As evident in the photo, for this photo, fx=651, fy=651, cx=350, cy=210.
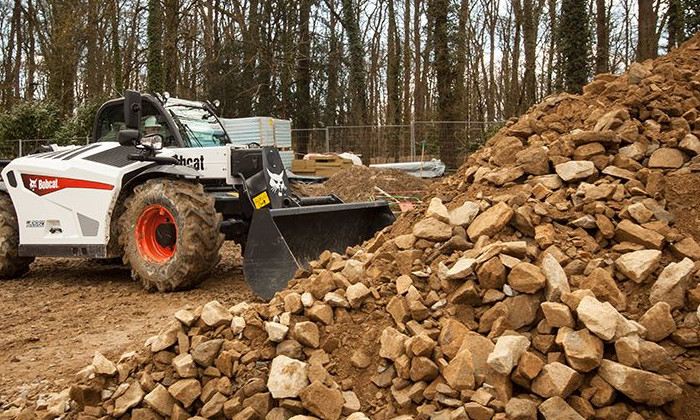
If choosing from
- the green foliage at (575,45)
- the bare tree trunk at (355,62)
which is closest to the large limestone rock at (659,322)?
the green foliage at (575,45)

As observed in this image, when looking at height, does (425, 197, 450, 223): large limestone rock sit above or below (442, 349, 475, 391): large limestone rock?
above

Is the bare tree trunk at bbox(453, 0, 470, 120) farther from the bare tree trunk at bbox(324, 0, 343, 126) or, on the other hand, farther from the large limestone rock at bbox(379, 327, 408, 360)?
the large limestone rock at bbox(379, 327, 408, 360)

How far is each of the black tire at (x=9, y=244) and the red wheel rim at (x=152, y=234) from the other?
212 centimetres

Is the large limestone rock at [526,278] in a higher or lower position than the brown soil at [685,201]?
lower

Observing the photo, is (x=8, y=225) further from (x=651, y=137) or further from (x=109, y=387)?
(x=651, y=137)

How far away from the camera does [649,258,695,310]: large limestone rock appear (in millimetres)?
3318

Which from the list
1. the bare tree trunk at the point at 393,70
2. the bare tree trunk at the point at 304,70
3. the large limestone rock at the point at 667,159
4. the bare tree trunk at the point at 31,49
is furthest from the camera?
the bare tree trunk at the point at 31,49

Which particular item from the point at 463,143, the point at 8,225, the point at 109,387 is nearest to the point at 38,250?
the point at 8,225

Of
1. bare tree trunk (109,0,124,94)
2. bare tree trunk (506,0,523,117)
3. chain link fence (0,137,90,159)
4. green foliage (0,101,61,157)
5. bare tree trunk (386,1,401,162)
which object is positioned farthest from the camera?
bare tree trunk (386,1,401,162)

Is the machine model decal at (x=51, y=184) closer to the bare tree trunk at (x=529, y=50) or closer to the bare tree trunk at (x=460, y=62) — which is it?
the bare tree trunk at (x=460, y=62)

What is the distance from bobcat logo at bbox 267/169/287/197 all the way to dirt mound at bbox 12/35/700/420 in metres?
A: 2.71

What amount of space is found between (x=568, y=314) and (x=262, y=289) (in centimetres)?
296

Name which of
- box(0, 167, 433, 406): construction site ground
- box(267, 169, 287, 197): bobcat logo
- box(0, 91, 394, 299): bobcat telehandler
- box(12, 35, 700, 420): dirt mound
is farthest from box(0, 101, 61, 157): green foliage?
box(12, 35, 700, 420): dirt mound

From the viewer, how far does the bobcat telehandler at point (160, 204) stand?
20.9 ft
